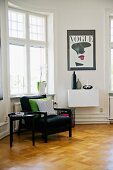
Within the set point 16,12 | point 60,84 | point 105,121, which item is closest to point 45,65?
point 60,84

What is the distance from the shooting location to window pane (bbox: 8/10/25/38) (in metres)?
5.75

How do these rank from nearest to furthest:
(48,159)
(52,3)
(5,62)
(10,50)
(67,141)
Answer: (48,159) < (67,141) < (5,62) < (10,50) < (52,3)

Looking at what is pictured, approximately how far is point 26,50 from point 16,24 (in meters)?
0.65

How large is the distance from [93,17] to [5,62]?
2626 millimetres

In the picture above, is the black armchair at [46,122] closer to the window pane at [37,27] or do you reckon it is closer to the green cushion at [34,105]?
the green cushion at [34,105]

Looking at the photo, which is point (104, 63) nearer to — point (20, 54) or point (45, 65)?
point (45, 65)

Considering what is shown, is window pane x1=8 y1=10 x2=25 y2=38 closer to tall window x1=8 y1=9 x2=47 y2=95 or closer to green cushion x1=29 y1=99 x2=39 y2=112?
tall window x1=8 y1=9 x2=47 y2=95

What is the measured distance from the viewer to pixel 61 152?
3.99 m

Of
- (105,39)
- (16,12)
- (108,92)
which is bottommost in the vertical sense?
(108,92)

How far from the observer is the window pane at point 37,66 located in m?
6.20

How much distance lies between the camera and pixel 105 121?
21.1 ft

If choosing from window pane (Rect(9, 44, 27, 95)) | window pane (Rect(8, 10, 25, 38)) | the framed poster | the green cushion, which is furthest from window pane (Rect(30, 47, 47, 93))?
the green cushion

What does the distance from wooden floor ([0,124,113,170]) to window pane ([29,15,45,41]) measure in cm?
247

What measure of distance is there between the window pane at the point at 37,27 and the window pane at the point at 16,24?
25cm
